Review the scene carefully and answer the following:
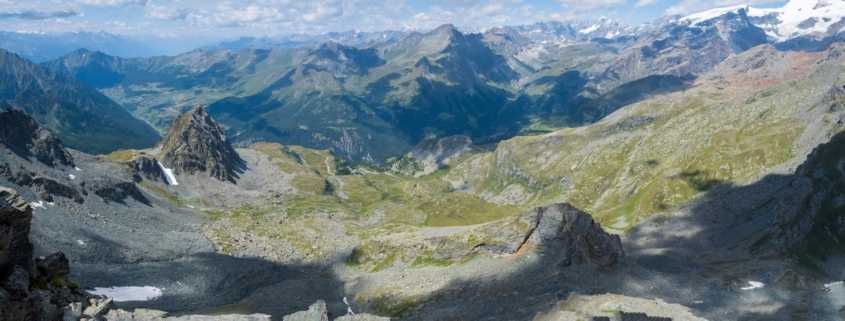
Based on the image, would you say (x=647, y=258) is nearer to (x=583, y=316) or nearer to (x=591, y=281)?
(x=591, y=281)

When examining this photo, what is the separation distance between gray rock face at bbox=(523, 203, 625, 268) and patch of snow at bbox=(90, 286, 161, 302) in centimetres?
7308

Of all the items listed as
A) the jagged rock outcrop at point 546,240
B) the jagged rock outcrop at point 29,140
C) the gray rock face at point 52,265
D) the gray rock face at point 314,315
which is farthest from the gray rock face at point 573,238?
the jagged rock outcrop at point 29,140

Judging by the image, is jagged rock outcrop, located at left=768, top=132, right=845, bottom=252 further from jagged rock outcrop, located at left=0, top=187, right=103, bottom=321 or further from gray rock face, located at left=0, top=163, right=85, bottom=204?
gray rock face, located at left=0, top=163, right=85, bottom=204

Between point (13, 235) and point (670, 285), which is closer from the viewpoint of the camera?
point (13, 235)

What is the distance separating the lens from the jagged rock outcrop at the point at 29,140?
152m

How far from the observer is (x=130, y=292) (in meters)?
90.0

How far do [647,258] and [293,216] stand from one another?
128782 mm

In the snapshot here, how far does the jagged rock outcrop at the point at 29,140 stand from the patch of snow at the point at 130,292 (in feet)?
304

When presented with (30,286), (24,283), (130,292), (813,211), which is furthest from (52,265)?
(813,211)

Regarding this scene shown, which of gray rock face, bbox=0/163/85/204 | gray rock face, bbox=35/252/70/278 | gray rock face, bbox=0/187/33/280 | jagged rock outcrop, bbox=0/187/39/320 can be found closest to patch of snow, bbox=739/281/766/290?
jagged rock outcrop, bbox=0/187/39/320

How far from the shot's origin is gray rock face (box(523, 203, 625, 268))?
91.1 m

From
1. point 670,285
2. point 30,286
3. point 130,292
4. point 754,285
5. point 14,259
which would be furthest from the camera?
point 754,285

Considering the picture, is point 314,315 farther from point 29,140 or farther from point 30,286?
point 29,140

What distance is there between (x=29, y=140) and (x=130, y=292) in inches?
4151
